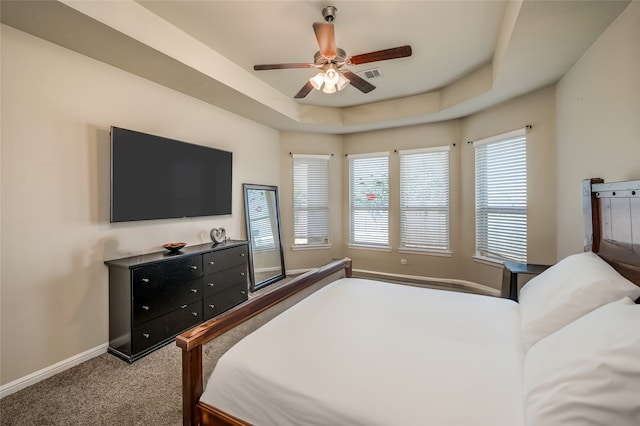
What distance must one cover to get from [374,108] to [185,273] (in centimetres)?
356

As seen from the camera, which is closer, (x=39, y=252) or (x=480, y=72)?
(x=39, y=252)

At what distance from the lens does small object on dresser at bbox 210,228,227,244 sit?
3375mm

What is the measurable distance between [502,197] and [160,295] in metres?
4.25

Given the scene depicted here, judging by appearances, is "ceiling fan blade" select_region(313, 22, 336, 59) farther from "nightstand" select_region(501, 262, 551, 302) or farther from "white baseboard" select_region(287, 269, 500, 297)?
"white baseboard" select_region(287, 269, 500, 297)

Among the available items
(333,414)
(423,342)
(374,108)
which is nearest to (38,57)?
(333,414)

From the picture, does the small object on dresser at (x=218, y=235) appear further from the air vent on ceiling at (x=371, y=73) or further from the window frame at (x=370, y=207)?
the air vent on ceiling at (x=371, y=73)

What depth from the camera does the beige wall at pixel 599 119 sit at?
177cm

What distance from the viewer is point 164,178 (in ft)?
9.39

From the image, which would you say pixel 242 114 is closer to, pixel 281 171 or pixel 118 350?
pixel 281 171

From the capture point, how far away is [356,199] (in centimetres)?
502

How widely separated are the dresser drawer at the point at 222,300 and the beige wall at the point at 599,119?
3.72 metres

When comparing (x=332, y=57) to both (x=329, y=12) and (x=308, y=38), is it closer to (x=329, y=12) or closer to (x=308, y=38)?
(x=329, y=12)

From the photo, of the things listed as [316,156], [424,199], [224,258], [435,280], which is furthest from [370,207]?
[224,258]

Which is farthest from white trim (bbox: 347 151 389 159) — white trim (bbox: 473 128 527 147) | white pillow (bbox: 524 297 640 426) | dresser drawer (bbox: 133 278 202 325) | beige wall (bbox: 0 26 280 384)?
white pillow (bbox: 524 297 640 426)
